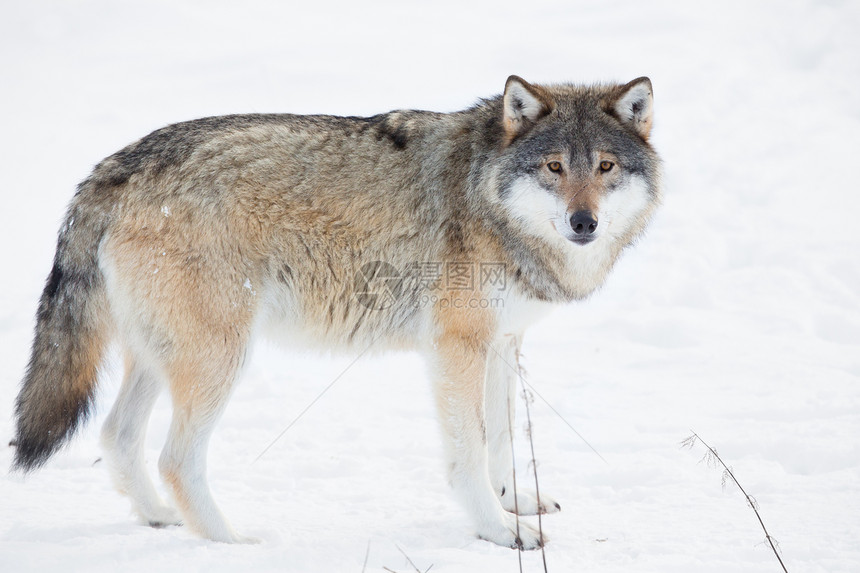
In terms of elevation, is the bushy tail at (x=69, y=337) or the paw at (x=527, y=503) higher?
the bushy tail at (x=69, y=337)

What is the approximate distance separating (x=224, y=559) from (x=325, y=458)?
142 cm

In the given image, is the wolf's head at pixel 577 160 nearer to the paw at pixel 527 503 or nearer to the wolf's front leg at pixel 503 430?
the wolf's front leg at pixel 503 430

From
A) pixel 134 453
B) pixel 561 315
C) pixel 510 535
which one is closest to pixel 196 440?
pixel 134 453

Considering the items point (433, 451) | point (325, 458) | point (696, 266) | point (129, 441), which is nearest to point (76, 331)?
point (129, 441)

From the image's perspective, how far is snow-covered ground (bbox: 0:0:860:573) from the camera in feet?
11.8

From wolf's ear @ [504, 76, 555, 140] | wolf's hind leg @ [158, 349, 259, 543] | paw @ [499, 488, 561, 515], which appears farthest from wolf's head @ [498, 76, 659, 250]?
wolf's hind leg @ [158, 349, 259, 543]

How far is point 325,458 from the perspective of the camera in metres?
4.57

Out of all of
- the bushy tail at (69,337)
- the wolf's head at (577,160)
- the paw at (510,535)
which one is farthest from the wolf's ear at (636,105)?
the bushy tail at (69,337)

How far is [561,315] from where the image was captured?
287 inches

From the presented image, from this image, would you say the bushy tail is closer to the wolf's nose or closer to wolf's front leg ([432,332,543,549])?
wolf's front leg ([432,332,543,549])

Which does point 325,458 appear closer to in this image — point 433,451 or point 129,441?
point 433,451

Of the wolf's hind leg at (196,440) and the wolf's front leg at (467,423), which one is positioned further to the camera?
the wolf's front leg at (467,423)

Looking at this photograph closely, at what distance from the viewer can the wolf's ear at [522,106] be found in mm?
3842

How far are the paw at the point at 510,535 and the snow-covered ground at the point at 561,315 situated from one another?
0.08m
